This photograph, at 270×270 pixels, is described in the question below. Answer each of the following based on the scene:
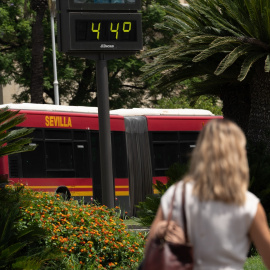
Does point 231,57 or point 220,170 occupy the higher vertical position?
point 231,57

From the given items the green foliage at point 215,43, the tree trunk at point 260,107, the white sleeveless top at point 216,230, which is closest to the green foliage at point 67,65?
the green foliage at point 215,43

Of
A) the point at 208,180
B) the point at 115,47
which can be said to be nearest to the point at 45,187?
the point at 115,47

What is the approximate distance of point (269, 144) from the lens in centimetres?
1290

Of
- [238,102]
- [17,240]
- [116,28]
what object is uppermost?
[116,28]

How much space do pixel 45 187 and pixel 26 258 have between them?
13.6 metres

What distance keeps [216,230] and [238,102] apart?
32.5 ft

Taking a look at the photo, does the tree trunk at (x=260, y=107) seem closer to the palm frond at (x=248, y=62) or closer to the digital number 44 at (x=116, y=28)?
the palm frond at (x=248, y=62)

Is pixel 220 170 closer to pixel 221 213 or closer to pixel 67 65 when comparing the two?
pixel 221 213

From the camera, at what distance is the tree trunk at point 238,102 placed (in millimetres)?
14039

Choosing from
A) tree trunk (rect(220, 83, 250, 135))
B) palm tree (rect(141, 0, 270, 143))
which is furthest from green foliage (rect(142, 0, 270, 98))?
tree trunk (rect(220, 83, 250, 135))

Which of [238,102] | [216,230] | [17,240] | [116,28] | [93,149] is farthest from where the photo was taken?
[93,149]

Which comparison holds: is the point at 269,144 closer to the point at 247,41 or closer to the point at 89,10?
the point at 247,41

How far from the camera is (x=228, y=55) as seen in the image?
40.2 ft

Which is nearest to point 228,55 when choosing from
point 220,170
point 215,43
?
point 215,43
